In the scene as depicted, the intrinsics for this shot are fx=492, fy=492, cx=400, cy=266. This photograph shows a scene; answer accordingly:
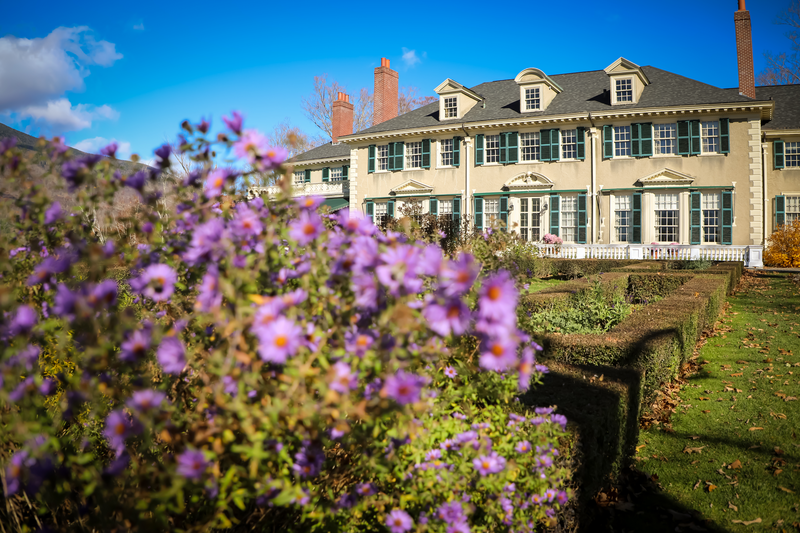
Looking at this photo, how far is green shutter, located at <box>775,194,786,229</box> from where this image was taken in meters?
20.0

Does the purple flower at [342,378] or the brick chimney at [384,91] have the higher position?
the brick chimney at [384,91]

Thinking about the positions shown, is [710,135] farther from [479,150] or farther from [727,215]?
[479,150]

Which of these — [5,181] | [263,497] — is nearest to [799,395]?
[263,497]

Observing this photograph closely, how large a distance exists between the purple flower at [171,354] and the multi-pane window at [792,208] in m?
24.9

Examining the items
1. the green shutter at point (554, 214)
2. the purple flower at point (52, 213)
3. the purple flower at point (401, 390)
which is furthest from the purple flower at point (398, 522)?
the green shutter at point (554, 214)

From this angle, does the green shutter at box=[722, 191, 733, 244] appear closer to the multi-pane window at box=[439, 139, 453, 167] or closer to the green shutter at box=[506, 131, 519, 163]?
the green shutter at box=[506, 131, 519, 163]

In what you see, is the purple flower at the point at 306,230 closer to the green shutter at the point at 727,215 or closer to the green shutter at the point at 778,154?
the green shutter at the point at 727,215

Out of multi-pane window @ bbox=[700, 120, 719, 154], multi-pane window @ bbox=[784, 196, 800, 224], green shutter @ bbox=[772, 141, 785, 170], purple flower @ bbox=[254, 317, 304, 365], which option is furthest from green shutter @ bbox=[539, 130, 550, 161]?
purple flower @ bbox=[254, 317, 304, 365]

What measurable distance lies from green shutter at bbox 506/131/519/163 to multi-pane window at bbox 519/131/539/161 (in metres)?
0.21

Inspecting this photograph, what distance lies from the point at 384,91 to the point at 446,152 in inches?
227

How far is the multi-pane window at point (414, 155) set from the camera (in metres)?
23.5

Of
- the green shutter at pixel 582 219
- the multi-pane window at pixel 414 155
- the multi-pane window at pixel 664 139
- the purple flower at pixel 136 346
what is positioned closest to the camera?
the purple flower at pixel 136 346

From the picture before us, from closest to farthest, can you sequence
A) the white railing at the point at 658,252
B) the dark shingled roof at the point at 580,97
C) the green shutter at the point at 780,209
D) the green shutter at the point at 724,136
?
the white railing at the point at 658,252 → the green shutter at the point at 724,136 → the dark shingled roof at the point at 580,97 → the green shutter at the point at 780,209

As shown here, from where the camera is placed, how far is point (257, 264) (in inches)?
55.1
